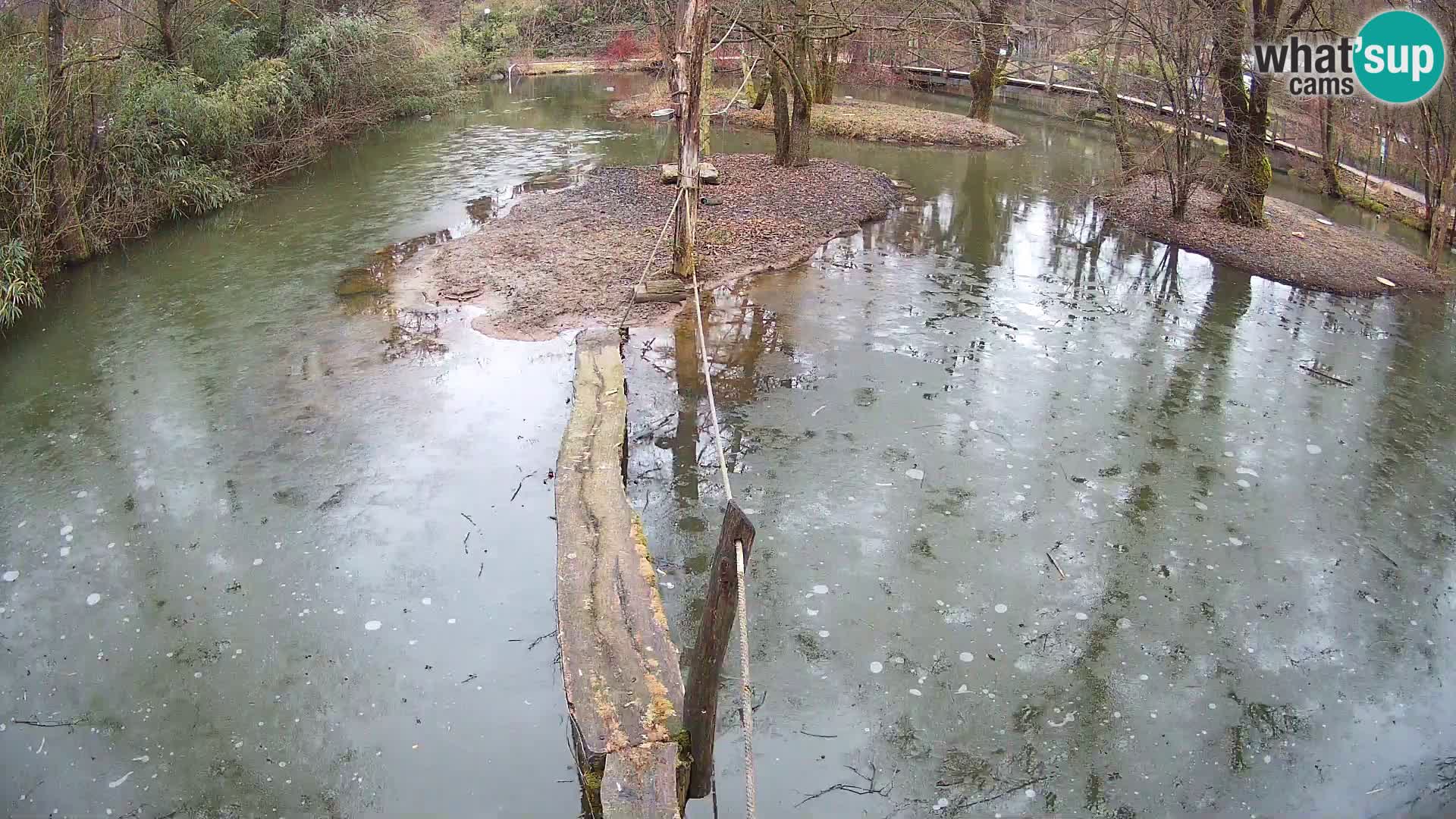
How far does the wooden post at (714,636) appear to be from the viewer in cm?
379

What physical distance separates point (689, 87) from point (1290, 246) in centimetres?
925

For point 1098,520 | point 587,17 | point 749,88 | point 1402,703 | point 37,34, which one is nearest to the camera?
point 1402,703

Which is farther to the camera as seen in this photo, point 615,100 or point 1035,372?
point 615,100

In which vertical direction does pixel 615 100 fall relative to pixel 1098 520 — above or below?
above

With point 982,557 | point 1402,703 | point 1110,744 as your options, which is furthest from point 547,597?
point 1402,703

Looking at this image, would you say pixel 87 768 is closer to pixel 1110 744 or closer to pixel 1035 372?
pixel 1110 744

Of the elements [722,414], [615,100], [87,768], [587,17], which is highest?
[587,17]

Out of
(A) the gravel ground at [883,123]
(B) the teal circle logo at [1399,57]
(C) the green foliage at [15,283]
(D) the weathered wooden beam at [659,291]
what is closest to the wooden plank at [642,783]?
(D) the weathered wooden beam at [659,291]

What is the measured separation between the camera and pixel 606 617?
183 inches

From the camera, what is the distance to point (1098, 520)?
6.64 m

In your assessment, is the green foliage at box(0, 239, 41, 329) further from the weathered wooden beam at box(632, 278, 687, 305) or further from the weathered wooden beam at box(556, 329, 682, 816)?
the weathered wooden beam at box(556, 329, 682, 816)

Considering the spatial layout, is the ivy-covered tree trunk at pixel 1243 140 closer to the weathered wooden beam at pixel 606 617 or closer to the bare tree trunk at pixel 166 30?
the weathered wooden beam at pixel 606 617

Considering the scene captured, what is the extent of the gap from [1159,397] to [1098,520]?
2.54 m

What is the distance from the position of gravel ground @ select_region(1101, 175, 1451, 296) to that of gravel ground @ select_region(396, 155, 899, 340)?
4.26 m
